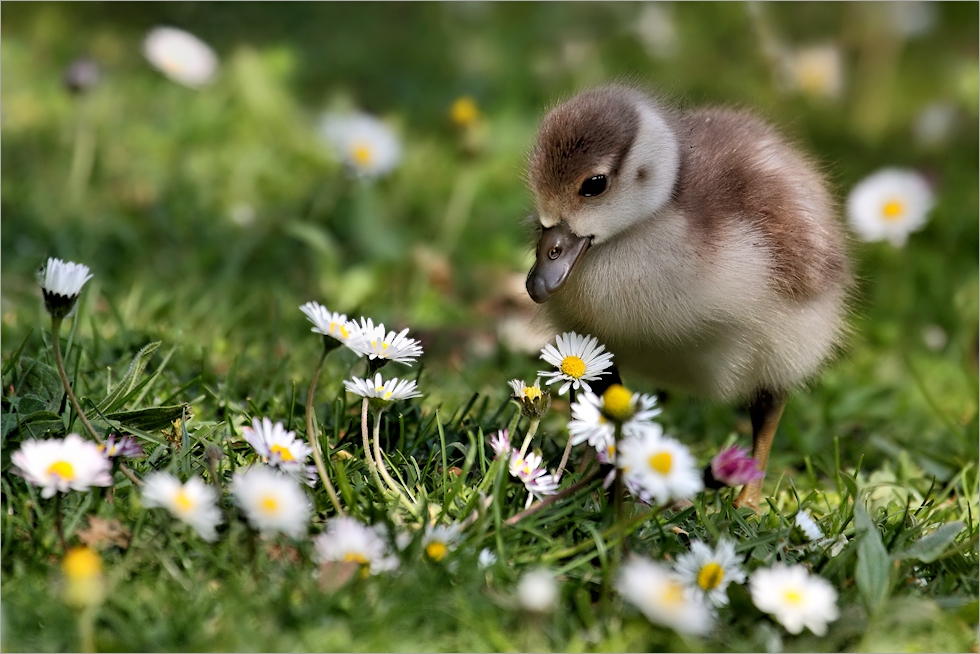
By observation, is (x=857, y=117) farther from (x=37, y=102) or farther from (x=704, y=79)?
(x=37, y=102)

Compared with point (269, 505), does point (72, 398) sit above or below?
above

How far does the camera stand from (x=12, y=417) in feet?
7.20

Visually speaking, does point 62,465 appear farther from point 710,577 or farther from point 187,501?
point 710,577

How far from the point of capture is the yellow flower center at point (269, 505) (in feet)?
6.09

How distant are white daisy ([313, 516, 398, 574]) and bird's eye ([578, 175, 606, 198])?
968mm

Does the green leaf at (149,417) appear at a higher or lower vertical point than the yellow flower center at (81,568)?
higher

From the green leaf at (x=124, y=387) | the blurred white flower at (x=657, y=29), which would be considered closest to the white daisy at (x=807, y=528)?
the green leaf at (x=124, y=387)

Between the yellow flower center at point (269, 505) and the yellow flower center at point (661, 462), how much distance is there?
688mm

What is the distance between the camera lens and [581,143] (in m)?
2.43

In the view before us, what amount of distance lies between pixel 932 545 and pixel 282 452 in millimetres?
1398

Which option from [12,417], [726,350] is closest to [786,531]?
[726,350]

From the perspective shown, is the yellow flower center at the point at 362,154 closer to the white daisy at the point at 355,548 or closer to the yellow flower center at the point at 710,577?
the white daisy at the point at 355,548

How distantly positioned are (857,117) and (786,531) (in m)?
4.33

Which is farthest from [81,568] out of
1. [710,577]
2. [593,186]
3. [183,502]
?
[593,186]
